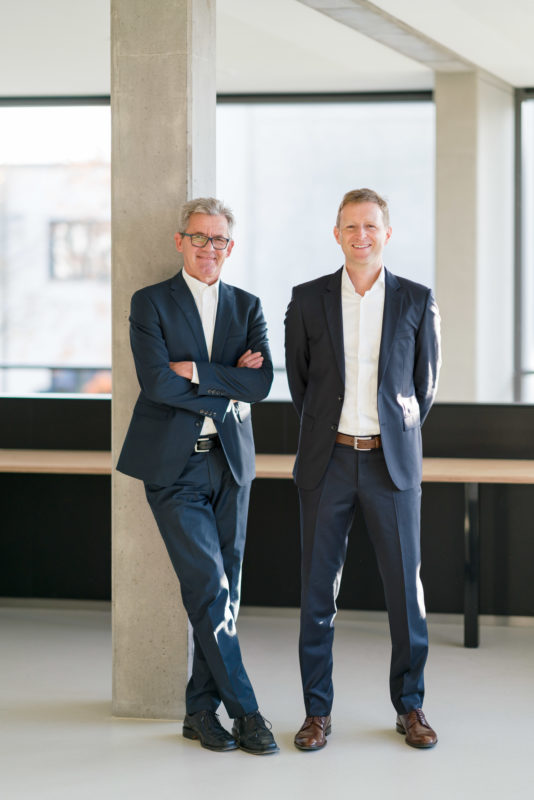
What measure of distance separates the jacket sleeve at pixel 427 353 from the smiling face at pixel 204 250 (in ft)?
2.30

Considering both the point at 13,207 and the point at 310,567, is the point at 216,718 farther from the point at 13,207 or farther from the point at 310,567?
the point at 13,207

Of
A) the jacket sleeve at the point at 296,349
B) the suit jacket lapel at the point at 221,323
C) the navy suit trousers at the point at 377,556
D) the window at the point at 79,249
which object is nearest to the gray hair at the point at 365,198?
the jacket sleeve at the point at 296,349

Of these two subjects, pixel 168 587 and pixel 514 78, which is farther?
pixel 514 78

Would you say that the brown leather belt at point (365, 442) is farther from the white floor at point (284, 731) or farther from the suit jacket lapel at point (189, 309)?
the white floor at point (284, 731)

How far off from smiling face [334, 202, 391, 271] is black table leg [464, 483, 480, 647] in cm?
168

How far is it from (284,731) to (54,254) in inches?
295

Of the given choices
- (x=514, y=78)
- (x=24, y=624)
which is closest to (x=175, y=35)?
(x=24, y=624)

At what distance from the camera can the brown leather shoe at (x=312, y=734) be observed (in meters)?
3.39

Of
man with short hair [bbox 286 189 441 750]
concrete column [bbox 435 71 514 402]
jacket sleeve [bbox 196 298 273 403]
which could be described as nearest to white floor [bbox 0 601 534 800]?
man with short hair [bbox 286 189 441 750]

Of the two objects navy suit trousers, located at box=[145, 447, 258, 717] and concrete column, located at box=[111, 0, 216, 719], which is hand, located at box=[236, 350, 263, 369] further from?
concrete column, located at box=[111, 0, 216, 719]

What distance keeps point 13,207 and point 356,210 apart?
7574 millimetres

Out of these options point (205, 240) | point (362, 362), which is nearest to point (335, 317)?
point (362, 362)

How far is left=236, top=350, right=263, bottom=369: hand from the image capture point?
345 cm

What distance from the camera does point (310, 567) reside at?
345 cm
